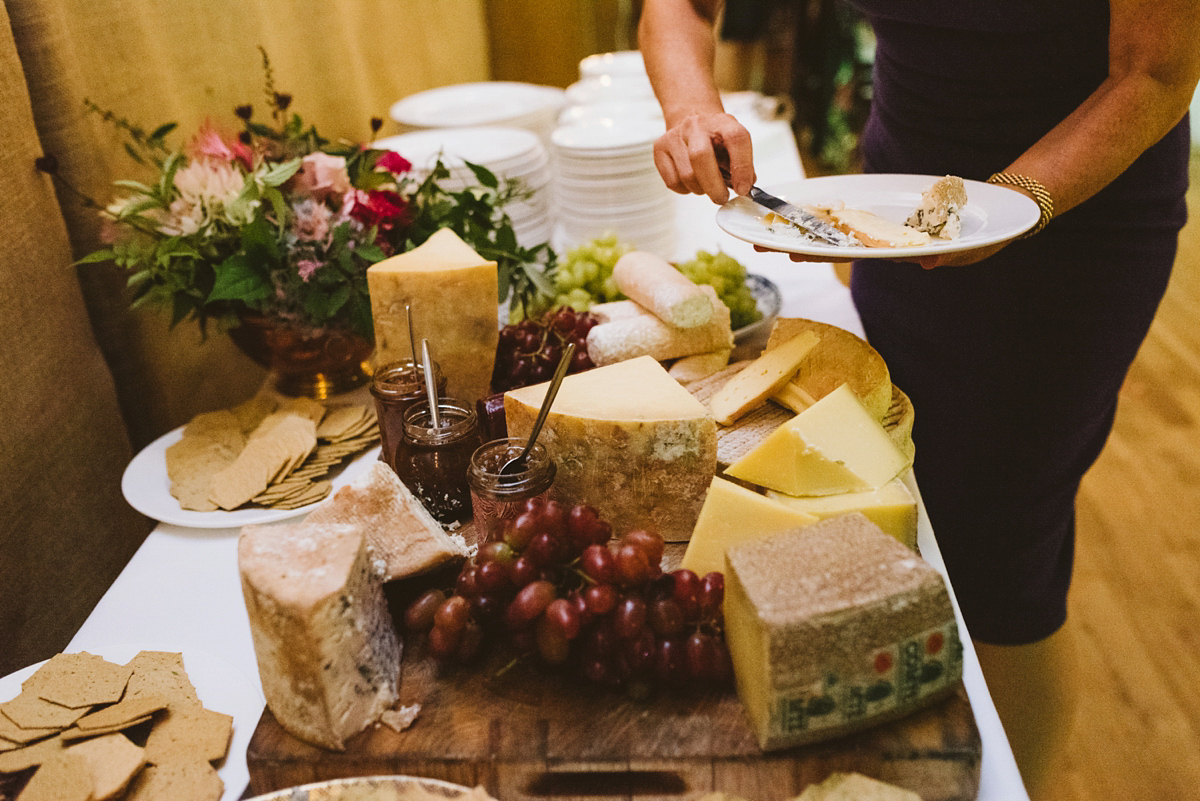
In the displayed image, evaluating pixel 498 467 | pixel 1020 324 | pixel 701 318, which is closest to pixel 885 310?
pixel 1020 324

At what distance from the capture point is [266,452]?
Result: 117 centimetres

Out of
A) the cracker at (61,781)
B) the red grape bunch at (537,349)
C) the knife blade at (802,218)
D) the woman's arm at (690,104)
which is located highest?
the woman's arm at (690,104)

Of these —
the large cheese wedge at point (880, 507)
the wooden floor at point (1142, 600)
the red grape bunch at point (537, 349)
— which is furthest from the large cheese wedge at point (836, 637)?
the wooden floor at point (1142, 600)

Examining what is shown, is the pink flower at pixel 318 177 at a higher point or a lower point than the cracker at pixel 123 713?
higher

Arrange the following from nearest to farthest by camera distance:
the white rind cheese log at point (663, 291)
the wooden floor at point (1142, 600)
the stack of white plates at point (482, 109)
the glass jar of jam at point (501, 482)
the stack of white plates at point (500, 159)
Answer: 1. the glass jar of jam at point (501, 482)
2. the white rind cheese log at point (663, 291)
3. the stack of white plates at point (500, 159)
4. the wooden floor at point (1142, 600)
5. the stack of white plates at point (482, 109)

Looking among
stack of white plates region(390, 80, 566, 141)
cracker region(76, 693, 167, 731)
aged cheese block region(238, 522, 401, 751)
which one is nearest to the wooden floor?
aged cheese block region(238, 522, 401, 751)

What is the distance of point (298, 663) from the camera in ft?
2.24

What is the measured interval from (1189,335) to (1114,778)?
264 centimetres

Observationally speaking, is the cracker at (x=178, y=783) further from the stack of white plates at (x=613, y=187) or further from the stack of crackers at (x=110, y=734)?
the stack of white plates at (x=613, y=187)

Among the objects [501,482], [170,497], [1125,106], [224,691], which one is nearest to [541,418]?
[501,482]

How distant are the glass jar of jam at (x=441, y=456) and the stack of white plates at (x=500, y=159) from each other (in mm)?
864

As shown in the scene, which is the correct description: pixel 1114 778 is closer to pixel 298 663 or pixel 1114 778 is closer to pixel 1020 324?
pixel 1020 324

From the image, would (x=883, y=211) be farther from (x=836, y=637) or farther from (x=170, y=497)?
(x=170, y=497)

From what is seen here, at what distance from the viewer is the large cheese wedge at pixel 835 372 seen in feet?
3.44
